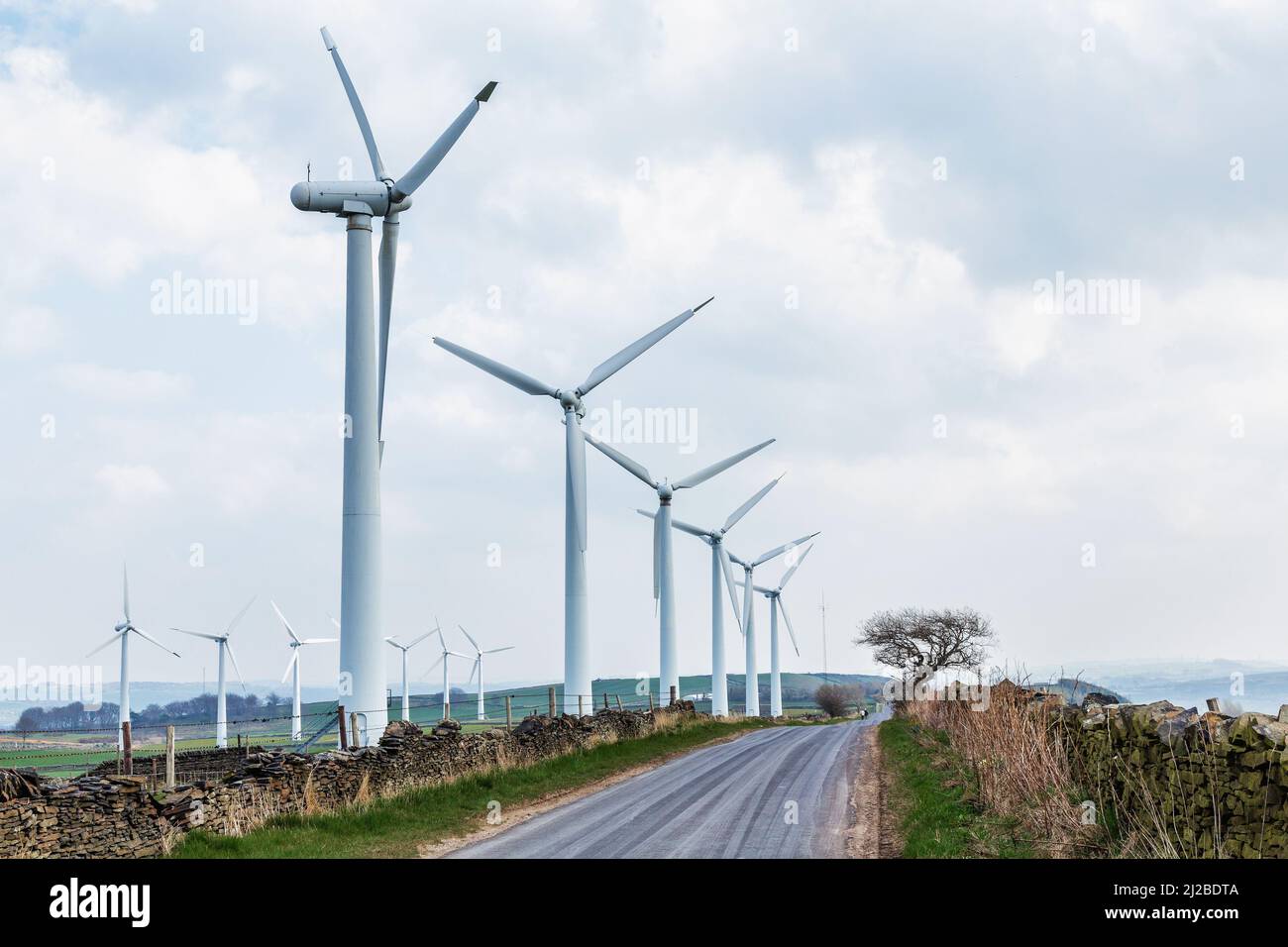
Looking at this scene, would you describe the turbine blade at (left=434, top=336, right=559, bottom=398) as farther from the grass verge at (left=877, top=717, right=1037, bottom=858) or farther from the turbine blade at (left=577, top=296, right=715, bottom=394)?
the grass verge at (left=877, top=717, right=1037, bottom=858)

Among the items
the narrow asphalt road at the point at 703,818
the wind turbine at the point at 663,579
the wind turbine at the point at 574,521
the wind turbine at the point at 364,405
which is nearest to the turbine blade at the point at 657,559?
the wind turbine at the point at 663,579

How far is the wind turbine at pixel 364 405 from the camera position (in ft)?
97.3

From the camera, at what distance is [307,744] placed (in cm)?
2938

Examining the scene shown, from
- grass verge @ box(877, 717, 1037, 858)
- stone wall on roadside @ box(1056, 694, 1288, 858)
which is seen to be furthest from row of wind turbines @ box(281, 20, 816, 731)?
stone wall on roadside @ box(1056, 694, 1288, 858)

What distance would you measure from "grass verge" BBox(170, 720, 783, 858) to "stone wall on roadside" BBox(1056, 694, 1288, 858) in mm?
11328

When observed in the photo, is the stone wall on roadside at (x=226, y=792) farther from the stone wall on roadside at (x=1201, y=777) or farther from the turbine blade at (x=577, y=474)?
the turbine blade at (x=577, y=474)

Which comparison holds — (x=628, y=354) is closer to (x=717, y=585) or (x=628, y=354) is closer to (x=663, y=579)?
(x=663, y=579)

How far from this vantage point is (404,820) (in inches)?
844

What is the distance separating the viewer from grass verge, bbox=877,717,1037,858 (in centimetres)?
1586

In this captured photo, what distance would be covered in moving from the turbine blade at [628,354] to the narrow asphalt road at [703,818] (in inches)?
904

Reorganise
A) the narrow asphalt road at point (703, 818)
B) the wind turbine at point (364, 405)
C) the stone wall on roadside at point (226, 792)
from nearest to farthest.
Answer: the stone wall on roadside at point (226, 792)
the narrow asphalt road at point (703, 818)
the wind turbine at point (364, 405)
